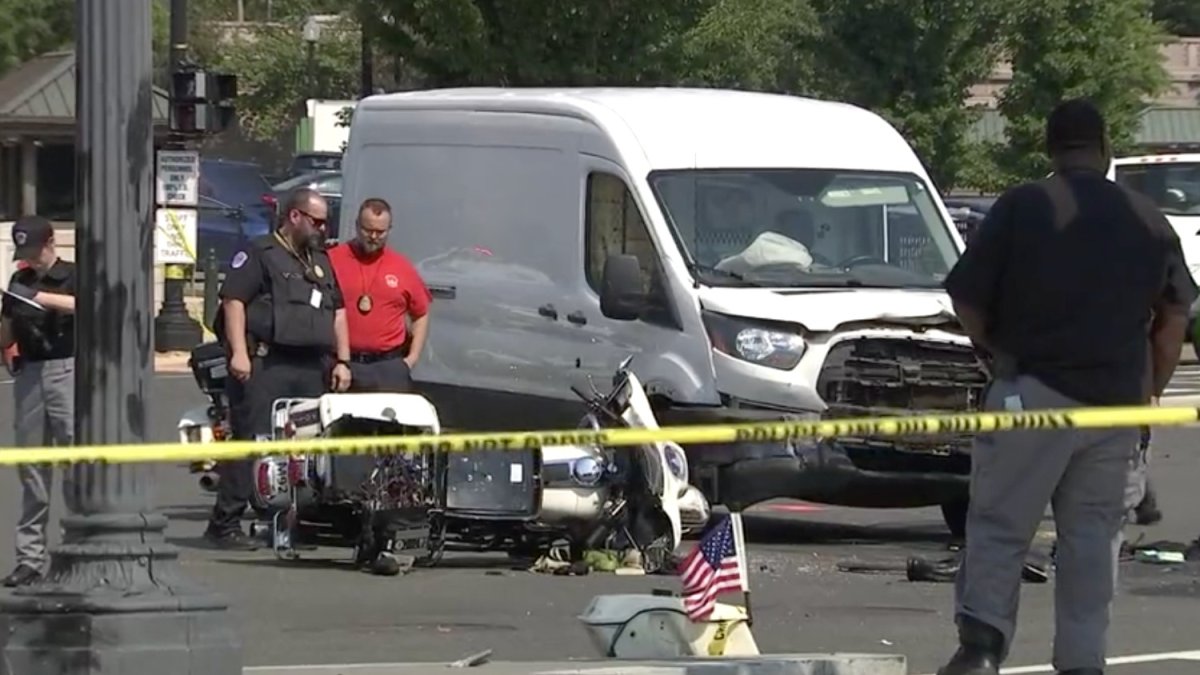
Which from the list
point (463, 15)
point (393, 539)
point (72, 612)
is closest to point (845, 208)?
point (393, 539)

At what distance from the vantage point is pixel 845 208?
1328cm

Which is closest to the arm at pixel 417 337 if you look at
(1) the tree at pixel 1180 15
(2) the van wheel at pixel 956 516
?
(2) the van wheel at pixel 956 516

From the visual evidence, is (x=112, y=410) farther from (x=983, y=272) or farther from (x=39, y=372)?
(x=39, y=372)

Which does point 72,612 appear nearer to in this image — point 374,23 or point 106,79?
point 106,79

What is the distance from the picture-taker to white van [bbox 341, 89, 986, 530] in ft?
40.3

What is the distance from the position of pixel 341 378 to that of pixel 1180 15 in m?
66.7

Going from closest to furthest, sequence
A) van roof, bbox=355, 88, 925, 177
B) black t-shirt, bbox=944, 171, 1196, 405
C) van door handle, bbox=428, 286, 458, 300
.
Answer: black t-shirt, bbox=944, 171, 1196, 405
van roof, bbox=355, 88, 925, 177
van door handle, bbox=428, 286, 458, 300

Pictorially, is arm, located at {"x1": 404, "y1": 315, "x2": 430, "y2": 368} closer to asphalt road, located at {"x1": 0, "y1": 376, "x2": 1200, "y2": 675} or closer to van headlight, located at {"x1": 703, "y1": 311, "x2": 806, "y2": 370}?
asphalt road, located at {"x1": 0, "y1": 376, "x2": 1200, "y2": 675}

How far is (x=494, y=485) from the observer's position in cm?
1152

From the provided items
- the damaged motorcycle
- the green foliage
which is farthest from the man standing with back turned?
the green foliage

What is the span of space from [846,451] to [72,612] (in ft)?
18.3

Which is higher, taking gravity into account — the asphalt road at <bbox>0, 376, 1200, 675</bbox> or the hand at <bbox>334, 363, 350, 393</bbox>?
the hand at <bbox>334, 363, 350, 393</bbox>

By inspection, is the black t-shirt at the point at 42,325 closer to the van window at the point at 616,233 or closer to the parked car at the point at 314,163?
the van window at the point at 616,233

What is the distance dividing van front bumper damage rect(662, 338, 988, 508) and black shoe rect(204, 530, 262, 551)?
7.50ft
